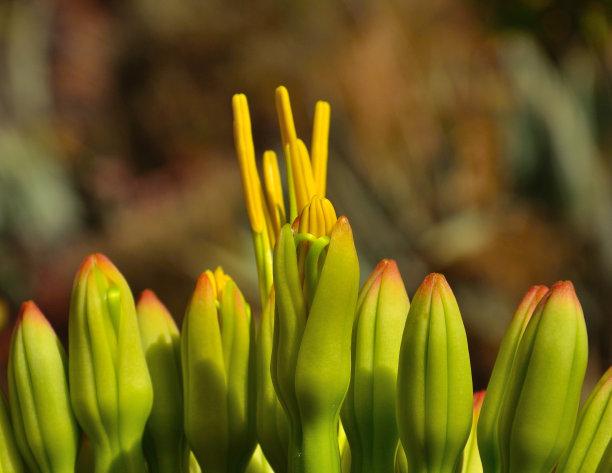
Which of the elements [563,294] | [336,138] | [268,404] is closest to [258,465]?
[268,404]

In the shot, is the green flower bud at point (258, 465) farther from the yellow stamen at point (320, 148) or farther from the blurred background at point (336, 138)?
the blurred background at point (336, 138)

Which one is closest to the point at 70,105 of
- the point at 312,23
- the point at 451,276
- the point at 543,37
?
the point at 312,23

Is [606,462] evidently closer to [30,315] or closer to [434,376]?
Answer: [434,376]

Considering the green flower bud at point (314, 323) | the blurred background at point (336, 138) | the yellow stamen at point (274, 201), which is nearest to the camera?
the green flower bud at point (314, 323)

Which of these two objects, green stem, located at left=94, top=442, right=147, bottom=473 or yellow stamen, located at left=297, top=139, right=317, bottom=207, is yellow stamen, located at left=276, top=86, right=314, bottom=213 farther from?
green stem, located at left=94, top=442, right=147, bottom=473

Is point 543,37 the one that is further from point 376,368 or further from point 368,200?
point 376,368

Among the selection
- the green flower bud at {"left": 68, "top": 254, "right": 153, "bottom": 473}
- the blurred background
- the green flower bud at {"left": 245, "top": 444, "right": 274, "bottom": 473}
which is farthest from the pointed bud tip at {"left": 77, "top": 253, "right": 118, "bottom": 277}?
the blurred background

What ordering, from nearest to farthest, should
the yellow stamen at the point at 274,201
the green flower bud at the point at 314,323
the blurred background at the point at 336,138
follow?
the green flower bud at the point at 314,323
the yellow stamen at the point at 274,201
the blurred background at the point at 336,138

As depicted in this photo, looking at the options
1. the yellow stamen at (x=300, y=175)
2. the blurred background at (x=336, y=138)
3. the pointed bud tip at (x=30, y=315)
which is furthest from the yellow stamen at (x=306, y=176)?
the blurred background at (x=336, y=138)
